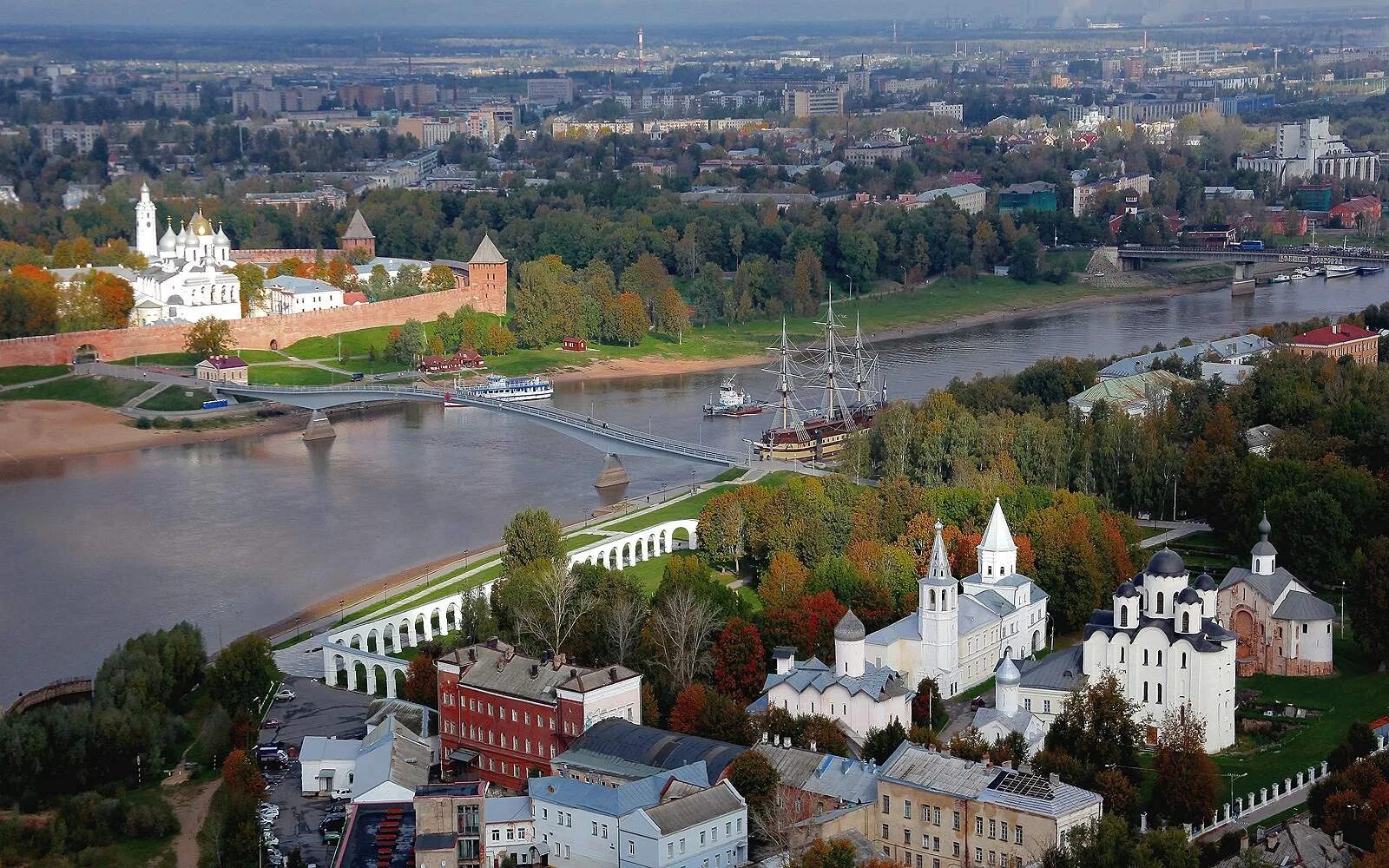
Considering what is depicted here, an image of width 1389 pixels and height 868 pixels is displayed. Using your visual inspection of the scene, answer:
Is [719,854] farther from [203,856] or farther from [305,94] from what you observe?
[305,94]

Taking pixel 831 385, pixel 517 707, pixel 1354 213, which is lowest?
pixel 1354 213

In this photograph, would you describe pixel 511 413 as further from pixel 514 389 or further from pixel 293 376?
pixel 293 376

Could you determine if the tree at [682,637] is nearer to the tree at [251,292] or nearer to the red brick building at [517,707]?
the red brick building at [517,707]

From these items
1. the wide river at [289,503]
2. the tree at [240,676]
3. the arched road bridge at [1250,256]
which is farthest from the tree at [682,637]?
the arched road bridge at [1250,256]

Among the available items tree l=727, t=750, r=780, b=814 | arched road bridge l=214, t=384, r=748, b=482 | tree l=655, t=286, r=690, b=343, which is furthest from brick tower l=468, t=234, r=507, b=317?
tree l=727, t=750, r=780, b=814

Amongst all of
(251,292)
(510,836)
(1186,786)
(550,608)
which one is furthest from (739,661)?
(251,292)

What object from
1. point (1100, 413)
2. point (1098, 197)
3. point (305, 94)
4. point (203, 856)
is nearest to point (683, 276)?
point (1098, 197)
